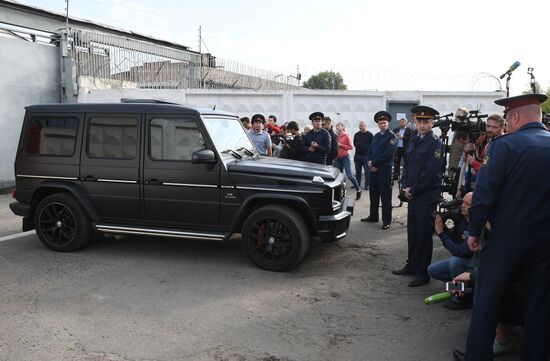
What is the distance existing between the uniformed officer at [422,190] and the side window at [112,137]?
3.37 meters

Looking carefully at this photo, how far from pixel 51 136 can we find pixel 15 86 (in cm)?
786

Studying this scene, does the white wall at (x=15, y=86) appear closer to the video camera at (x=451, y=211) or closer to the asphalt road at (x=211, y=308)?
the asphalt road at (x=211, y=308)

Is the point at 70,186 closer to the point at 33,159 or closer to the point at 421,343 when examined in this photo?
the point at 33,159

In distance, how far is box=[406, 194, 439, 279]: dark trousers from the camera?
195 inches

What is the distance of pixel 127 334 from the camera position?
12.3 feet

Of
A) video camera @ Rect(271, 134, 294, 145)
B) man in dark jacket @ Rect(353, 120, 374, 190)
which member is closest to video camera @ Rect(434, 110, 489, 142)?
video camera @ Rect(271, 134, 294, 145)

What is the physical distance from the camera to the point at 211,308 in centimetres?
429

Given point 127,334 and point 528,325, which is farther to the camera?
point 127,334

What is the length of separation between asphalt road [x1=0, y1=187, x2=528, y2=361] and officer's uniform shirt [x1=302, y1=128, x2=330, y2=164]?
2799 millimetres

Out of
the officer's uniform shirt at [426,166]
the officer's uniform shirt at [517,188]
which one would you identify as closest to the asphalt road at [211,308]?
the officer's uniform shirt at [426,166]

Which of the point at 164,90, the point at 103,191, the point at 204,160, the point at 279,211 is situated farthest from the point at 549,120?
the point at 164,90

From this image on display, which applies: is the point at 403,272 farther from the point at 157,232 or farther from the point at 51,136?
the point at 51,136

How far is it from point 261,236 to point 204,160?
1100mm

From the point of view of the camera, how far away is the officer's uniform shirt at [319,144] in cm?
855
